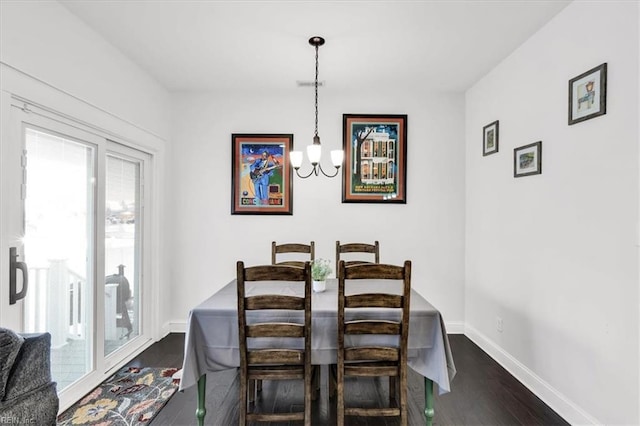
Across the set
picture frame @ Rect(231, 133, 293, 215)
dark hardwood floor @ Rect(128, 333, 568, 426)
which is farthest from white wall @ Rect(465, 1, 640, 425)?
picture frame @ Rect(231, 133, 293, 215)

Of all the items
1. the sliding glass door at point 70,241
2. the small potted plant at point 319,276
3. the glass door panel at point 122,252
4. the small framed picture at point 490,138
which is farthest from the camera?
the small framed picture at point 490,138

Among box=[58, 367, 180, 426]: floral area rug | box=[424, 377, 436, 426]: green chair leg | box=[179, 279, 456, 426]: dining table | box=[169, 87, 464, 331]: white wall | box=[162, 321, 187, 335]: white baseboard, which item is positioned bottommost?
box=[58, 367, 180, 426]: floral area rug

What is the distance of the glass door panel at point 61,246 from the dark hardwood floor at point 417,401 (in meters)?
0.75

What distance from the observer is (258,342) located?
210 cm

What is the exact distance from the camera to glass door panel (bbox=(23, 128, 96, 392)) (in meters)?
2.22

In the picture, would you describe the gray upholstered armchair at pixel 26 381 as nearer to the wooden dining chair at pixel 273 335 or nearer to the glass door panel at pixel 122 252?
the wooden dining chair at pixel 273 335

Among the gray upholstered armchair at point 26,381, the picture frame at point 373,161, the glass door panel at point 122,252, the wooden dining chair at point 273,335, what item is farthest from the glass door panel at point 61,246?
the picture frame at point 373,161

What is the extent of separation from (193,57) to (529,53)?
2842mm

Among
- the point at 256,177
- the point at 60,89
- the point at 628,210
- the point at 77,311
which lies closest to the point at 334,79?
the point at 256,177

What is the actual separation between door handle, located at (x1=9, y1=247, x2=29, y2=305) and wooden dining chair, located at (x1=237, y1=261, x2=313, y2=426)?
128 centimetres

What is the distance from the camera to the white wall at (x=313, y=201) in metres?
3.98

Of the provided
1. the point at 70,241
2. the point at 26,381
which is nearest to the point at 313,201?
the point at 70,241

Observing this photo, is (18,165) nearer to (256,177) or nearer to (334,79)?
(256,177)

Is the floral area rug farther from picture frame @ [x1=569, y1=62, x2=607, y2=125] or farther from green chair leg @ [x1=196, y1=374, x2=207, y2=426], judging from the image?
picture frame @ [x1=569, y1=62, x2=607, y2=125]
